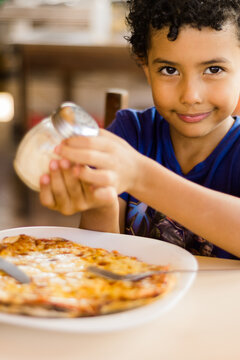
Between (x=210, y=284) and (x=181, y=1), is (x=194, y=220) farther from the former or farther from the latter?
(x=181, y=1)

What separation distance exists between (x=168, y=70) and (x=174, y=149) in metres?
0.26

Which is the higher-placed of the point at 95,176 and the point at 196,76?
the point at 196,76

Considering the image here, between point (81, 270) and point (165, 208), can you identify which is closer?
point (81, 270)

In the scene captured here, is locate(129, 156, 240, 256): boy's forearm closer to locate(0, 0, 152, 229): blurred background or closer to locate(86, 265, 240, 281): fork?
locate(86, 265, 240, 281): fork

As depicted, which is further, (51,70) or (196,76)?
(51,70)

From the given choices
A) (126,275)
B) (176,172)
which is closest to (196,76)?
→ (176,172)

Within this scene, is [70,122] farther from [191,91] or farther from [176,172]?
[176,172]

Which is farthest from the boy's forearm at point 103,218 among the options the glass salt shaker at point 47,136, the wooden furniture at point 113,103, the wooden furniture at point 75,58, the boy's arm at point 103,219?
the wooden furniture at point 75,58

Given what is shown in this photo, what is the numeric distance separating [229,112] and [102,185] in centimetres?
48

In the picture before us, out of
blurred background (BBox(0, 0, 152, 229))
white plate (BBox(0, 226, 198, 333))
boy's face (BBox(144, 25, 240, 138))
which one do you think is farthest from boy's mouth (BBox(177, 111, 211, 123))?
blurred background (BBox(0, 0, 152, 229))

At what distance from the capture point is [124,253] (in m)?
0.82

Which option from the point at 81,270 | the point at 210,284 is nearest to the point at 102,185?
the point at 81,270

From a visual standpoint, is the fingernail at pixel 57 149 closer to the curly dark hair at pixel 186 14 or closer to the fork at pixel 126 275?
the fork at pixel 126 275

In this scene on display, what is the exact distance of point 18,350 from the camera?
1.85ft
